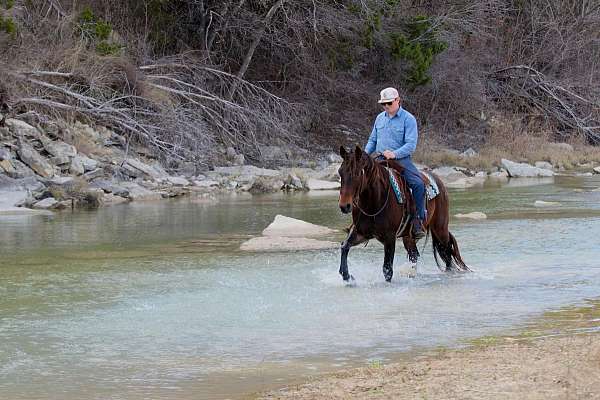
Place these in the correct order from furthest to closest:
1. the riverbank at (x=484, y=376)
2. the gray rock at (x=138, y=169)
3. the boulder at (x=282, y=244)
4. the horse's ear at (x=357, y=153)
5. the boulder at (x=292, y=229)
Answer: the gray rock at (x=138, y=169)
the boulder at (x=292, y=229)
the boulder at (x=282, y=244)
the horse's ear at (x=357, y=153)
the riverbank at (x=484, y=376)

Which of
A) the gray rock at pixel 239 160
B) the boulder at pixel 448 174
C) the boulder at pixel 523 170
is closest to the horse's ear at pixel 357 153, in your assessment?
the gray rock at pixel 239 160

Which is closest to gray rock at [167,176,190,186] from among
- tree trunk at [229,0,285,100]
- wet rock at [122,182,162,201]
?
wet rock at [122,182,162,201]

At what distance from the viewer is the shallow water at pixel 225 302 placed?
6.83m

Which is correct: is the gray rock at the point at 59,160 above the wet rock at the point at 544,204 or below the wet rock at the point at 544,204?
above

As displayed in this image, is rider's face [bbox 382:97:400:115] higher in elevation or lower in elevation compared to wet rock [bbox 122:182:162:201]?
higher

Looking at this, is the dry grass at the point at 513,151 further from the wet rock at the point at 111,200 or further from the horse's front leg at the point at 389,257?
the horse's front leg at the point at 389,257

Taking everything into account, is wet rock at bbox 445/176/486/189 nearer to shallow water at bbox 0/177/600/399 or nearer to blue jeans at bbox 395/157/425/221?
shallow water at bbox 0/177/600/399

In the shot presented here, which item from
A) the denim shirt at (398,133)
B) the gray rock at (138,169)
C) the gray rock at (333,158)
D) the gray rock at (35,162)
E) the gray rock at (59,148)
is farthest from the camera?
the gray rock at (333,158)

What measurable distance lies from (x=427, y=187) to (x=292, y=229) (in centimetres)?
450

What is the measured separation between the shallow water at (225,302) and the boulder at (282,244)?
1.15 feet

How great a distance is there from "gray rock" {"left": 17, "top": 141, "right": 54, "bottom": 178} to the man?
1242 cm

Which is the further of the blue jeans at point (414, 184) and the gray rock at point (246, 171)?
the gray rock at point (246, 171)

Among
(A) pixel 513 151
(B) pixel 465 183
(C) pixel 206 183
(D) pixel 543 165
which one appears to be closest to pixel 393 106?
(C) pixel 206 183

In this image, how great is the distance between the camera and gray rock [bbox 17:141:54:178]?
2166 centimetres
